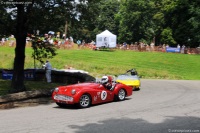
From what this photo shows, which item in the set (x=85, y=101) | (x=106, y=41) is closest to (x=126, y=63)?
(x=106, y=41)

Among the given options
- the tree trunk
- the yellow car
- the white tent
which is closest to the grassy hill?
the white tent

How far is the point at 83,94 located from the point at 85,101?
318 millimetres

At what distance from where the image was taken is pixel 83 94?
1234 centimetres

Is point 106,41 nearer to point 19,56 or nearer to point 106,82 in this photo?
point 19,56

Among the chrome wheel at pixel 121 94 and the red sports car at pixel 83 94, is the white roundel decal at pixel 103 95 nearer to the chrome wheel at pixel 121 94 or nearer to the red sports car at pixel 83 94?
the red sports car at pixel 83 94

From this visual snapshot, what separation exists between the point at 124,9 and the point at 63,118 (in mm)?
74545

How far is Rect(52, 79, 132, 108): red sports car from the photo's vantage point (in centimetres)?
1212

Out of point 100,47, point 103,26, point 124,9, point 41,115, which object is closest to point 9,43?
point 100,47

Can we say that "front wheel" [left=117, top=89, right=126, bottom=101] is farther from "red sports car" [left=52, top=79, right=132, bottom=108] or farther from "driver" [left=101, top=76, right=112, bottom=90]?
"driver" [left=101, top=76, right=112, bottom=90]

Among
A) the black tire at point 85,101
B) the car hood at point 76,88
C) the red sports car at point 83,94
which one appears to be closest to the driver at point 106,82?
the red sports car at point 83,94

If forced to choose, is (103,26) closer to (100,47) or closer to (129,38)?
(129,38)

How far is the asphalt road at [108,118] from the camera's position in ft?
27.9

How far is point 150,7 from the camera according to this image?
250 feet

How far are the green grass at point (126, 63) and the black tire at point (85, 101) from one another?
16.4 meters
